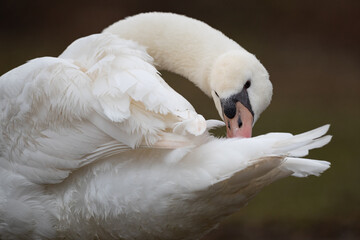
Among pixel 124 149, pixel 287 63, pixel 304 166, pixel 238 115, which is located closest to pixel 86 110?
pixel 124 149

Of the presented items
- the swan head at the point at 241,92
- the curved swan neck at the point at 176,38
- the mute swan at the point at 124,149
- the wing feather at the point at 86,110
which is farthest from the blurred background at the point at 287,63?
the wing feather at the point at 86,110

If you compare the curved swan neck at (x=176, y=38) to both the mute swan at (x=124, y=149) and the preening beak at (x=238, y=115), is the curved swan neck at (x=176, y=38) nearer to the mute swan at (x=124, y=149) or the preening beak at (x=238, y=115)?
the mute swan at (x=124, y=149)

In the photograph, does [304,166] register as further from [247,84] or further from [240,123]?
[247,84]

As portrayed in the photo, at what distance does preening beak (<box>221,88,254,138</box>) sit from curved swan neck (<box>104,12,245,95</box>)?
1.05ft

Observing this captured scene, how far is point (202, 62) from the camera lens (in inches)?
130

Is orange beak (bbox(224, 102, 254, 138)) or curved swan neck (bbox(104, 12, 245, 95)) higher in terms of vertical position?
curved swan neck (bbox(104, 12, 245, 95))

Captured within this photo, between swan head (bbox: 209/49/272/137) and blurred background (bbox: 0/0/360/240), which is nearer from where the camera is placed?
swan head (bbox: 209/49/272/137)

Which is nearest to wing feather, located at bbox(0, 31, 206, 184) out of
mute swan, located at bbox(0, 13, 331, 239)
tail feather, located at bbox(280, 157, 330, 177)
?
mute swan, located at bbox(0, 13, 331, 239)

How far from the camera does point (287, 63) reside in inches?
321

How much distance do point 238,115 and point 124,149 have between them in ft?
2.03

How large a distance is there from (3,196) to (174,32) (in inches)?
44.2

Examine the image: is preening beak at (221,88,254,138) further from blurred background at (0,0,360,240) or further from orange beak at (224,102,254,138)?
blurred background at (0,0,360,240)

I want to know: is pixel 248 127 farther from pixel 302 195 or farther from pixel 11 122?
pixel 302 195

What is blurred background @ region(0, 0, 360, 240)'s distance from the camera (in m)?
5.37
